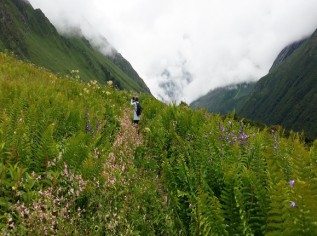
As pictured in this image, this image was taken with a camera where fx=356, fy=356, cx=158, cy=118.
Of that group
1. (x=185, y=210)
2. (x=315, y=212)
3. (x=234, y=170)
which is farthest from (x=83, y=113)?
(x=315, y=212)

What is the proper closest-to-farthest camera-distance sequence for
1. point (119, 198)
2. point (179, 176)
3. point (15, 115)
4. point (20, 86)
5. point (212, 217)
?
point (212, 217), point (119, 198), point (179, 176), point (15, 115), point (20, 86)

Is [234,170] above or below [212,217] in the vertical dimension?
above

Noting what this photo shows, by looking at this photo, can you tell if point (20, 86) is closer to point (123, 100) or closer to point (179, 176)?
point (179, 176)

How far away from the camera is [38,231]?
140 inches

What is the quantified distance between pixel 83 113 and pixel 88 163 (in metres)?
3.66

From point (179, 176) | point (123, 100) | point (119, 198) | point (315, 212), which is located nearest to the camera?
point (315, 212)

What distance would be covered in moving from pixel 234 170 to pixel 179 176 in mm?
1562

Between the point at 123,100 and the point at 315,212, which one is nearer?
the point at 315,212

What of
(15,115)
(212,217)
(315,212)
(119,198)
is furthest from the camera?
(15,115)

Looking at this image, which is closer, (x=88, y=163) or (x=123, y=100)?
(x=88, y=163)

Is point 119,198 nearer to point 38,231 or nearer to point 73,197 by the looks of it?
point 73,197

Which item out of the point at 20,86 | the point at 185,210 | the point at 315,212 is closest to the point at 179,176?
the point at 185,210

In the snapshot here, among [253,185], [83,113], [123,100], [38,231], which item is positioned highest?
[123,100]

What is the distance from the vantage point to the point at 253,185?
422 cm
